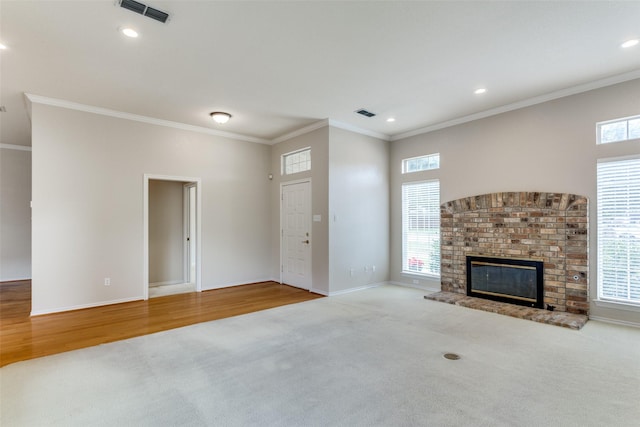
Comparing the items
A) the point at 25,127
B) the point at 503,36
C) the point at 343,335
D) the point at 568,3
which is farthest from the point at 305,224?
the point at 25,127

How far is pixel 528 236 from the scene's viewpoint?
15.4 feet

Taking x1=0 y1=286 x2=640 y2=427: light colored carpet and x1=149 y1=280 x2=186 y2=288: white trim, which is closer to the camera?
x1=0 y1=286 x2=640 y2=427: light colored carpet

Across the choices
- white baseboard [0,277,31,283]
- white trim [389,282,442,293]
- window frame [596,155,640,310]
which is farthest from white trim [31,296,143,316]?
window frame [596,155,640,310]

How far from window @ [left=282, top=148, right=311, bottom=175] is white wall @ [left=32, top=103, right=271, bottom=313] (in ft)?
3.29

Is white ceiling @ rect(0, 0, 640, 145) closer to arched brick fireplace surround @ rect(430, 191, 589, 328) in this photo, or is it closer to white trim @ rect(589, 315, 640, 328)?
arched brick fireplace surround @ rect(430, 191, 589, 328)

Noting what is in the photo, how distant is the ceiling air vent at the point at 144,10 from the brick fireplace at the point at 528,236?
4.95m

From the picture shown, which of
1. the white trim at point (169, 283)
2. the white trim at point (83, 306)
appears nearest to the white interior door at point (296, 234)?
the white trim at point (169, 283)

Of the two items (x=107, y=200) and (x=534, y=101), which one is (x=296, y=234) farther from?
(x=534, y=101)

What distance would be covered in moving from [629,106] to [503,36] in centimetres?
226

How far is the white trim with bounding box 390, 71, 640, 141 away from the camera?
3.95 meters

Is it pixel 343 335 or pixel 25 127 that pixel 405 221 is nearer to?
pixel 343 335

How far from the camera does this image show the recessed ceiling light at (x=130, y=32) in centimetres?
290

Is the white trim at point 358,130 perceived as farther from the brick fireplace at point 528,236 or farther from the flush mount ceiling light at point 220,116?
the brick fireplace at point 528,236

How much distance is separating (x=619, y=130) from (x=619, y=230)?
128 centimetres
